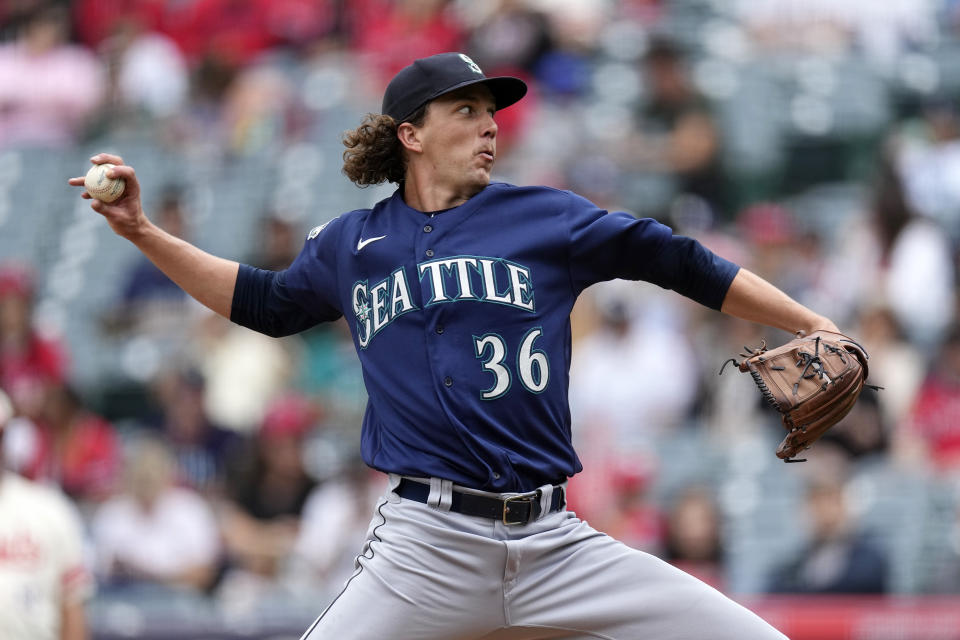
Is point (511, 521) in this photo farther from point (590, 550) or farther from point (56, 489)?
Answer: point (56, 489)

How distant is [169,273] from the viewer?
12.7ft

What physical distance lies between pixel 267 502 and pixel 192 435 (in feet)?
2.90

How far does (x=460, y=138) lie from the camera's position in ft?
12.1

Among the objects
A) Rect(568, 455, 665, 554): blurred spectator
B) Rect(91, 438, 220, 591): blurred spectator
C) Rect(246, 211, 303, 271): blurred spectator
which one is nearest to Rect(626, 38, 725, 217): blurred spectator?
Rect(568, 455, 665, 554): blurred spectator

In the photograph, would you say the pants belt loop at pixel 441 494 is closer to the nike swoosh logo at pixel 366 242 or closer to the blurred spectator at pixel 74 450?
the nike swoosh logo at pixel 366 242

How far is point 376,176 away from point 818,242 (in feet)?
18.3

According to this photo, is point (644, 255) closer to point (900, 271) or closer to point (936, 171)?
point (900, 271)

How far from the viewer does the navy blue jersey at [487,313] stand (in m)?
3.46

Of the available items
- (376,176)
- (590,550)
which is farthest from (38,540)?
(590,550)

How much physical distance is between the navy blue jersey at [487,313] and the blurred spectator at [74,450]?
5.77 meters

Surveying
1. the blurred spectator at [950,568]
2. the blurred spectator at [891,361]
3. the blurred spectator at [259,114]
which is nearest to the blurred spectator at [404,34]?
the blurred spectator at [259,114]

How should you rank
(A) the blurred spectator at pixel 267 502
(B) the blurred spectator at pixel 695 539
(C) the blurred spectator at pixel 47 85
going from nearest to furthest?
(B) the blurred spectator at pixel 695 539, (A) the blurred spectator at pixel 267 502, (C) the blurred spectator at pixel 47 85

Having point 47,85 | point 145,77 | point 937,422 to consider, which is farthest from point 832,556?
point 47,85

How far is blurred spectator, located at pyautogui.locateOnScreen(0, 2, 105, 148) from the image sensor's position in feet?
39.5
